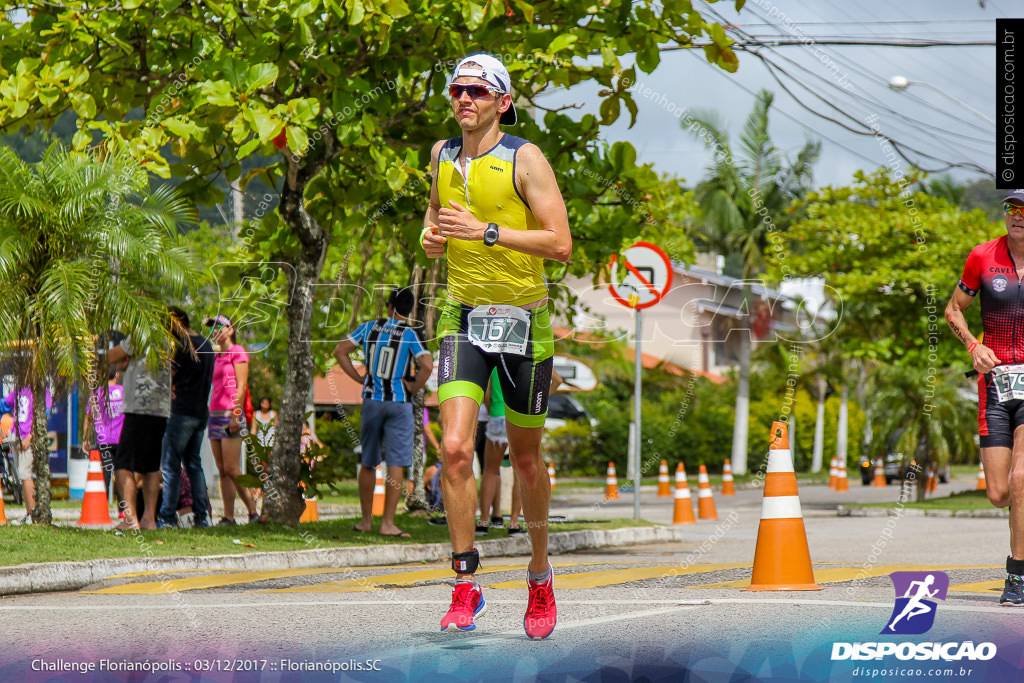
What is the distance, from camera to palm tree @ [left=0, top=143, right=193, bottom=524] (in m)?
8.48

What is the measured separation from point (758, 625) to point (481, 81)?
8.08 feet

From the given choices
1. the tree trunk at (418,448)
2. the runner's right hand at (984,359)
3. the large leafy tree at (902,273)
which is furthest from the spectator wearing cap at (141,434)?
the large leafy tree at (902,273)

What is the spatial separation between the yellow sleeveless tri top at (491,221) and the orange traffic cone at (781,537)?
221cm

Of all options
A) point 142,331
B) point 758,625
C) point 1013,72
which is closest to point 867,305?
point 1013,72

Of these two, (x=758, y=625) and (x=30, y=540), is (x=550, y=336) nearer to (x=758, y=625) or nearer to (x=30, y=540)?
(x=758, y=625)

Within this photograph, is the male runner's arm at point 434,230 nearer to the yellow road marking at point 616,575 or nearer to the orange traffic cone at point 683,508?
the yellow road marking at point 616,575

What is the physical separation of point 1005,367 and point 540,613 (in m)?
2.91

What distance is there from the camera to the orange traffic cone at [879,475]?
1332 inches

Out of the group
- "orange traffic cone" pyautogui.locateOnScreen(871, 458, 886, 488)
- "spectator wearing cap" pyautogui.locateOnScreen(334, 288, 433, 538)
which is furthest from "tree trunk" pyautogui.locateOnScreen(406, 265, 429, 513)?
"orange traffic cone" pyautogui.locateOnScreen(871, 458, 886, 488)

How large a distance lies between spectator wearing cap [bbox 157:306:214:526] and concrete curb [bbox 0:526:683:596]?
84.7 inches

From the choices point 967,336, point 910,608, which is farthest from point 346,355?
point 910,608

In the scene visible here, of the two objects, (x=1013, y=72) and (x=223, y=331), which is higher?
(x=1013, y=72)

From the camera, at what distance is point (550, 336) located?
5020 millimetres

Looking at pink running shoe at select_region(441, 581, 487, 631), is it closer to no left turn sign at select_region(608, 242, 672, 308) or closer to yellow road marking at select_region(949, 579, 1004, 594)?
yellow road marking at select_region(949, 579, 1004, 594)
